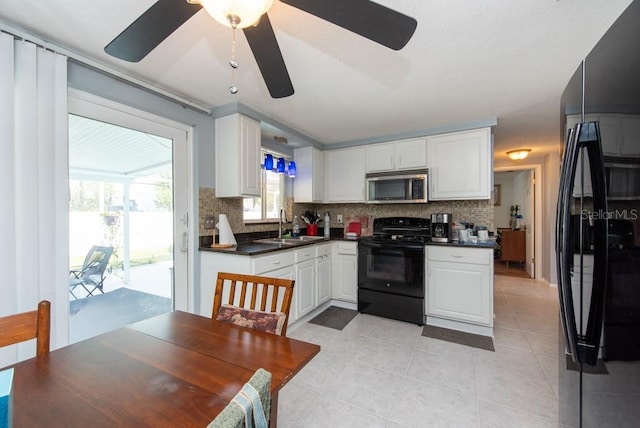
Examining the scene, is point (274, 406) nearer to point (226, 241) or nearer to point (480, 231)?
point (226, 241)

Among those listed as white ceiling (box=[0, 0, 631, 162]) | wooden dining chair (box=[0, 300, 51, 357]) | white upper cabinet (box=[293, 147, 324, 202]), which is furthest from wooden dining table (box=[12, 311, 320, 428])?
white upper cabinet (box=[293, 147, 324, 202])

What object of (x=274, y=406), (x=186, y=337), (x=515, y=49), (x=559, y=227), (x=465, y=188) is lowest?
(x=274, y=406)

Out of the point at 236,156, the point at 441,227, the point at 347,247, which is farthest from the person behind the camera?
the point at 347,247

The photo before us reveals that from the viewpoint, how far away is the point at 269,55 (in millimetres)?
1166

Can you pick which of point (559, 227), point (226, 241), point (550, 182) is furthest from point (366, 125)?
point (550, 182)

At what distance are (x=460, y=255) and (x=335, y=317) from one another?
5.01 ft

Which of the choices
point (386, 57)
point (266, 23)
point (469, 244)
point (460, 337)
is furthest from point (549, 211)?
point (266, 23)

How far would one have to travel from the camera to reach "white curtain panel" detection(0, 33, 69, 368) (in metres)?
1.39

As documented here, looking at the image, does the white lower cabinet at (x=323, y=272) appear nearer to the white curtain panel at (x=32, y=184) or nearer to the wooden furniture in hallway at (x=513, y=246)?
the white curtain panel at (x=32, y=184)

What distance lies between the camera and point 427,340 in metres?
2.55

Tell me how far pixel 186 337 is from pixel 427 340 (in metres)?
2.28

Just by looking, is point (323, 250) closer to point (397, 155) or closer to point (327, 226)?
point (327, 226)

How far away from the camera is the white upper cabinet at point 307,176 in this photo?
11.8ft

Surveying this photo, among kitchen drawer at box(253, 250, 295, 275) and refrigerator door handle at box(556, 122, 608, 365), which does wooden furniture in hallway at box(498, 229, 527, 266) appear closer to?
kitchen drawer at box(253, 250, 295, 275)
